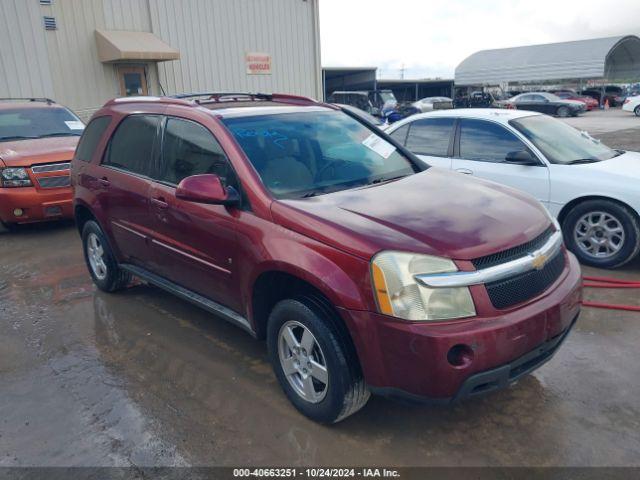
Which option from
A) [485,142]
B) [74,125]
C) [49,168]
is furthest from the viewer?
[74,125]

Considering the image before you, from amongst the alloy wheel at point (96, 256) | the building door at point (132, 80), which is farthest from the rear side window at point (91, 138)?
the building door at point (132, 80)

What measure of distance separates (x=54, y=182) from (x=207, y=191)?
200 inches

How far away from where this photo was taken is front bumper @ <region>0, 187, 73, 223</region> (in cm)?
703

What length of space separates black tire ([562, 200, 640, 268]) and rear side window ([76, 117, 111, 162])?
4660mm

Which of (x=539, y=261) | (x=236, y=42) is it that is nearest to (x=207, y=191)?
(x=539, y=261)

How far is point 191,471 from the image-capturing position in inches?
106

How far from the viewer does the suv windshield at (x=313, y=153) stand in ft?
11.0

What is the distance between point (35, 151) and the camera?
7.38 m

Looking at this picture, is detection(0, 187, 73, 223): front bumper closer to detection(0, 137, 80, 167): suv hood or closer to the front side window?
detection(0, 137, 80, 167): suv hood

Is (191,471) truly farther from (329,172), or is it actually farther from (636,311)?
(636,311)

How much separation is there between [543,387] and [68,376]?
319 centimetres

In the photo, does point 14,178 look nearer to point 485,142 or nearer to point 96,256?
point 96,256

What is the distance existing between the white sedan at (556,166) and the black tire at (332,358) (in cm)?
366

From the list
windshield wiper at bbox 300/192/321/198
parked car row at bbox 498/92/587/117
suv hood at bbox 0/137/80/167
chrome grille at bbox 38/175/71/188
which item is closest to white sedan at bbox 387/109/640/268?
windshield wiper at bbox 300/192/321/198
